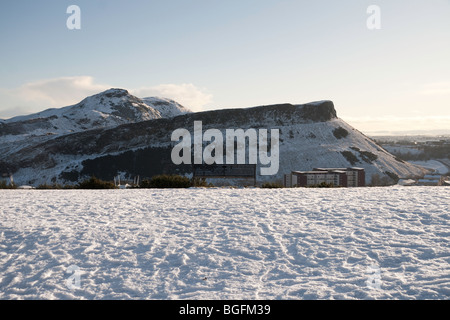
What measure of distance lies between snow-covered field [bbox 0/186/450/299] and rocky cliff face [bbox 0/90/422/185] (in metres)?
56.9

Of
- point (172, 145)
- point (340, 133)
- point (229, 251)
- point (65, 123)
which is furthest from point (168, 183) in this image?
point (65, 123)

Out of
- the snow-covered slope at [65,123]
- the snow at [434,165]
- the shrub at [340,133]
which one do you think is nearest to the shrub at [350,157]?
the shrub at [340,133]

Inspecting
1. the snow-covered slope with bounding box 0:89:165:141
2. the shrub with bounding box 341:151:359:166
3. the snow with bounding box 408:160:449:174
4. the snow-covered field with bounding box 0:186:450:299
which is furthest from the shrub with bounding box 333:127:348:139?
the snow-covered slope with bounding box 0:89:165:141

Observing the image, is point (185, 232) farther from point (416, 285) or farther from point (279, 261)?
point (416, 285)

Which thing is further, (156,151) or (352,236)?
(156,151)

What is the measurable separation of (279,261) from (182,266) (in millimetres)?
1963

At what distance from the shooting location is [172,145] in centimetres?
9031

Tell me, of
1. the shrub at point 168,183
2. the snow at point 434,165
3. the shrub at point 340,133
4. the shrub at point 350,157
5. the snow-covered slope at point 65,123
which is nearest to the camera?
the shrub at point 168,183

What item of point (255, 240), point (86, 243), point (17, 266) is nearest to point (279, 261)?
point (255, 240)

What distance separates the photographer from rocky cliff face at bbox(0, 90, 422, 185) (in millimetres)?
79688

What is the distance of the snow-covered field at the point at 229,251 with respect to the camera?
6000mm

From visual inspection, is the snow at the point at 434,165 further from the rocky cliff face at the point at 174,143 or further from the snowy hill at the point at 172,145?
the snowy hill at the point at 172,145

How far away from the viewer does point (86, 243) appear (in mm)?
8211

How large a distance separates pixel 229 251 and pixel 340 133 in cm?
9609
